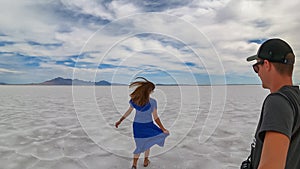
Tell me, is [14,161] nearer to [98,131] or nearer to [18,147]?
[18,147]

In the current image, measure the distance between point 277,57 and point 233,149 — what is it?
3593mm

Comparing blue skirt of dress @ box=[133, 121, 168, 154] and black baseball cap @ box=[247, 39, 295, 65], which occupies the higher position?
black baseball cap @ box=[247, 39, 295, 65]

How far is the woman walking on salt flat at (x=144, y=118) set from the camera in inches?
137

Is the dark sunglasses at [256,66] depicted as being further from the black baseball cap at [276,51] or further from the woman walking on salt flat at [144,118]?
the woman walking on salt flat at [144,118]

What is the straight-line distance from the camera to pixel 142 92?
3469 mm

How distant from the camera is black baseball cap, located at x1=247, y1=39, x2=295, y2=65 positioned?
1292 millimetres

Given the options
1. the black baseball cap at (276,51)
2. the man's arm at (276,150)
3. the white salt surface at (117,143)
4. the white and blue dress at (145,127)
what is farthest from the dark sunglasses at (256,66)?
the white and blue dress at (145,127)

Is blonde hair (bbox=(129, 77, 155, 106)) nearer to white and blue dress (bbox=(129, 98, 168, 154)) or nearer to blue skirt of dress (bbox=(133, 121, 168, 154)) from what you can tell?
white and blue dress (bbox=(129, 98, 168, 154))

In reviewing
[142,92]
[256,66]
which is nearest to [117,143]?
[142,92]

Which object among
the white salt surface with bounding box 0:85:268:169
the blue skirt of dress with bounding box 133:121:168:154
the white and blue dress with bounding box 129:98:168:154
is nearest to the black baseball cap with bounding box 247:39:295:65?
the white salt surface with bounding box 0:85:268:169

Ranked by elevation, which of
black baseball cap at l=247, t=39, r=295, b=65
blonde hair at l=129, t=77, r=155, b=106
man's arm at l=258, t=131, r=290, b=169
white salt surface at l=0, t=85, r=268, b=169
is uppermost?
black baseball cap at l=247, t=39, r=295, b=65

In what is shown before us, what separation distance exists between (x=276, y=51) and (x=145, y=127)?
2.55 meters

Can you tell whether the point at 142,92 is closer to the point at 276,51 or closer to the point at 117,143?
the point at 117,143

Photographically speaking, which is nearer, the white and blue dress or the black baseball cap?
the black baseball cap
